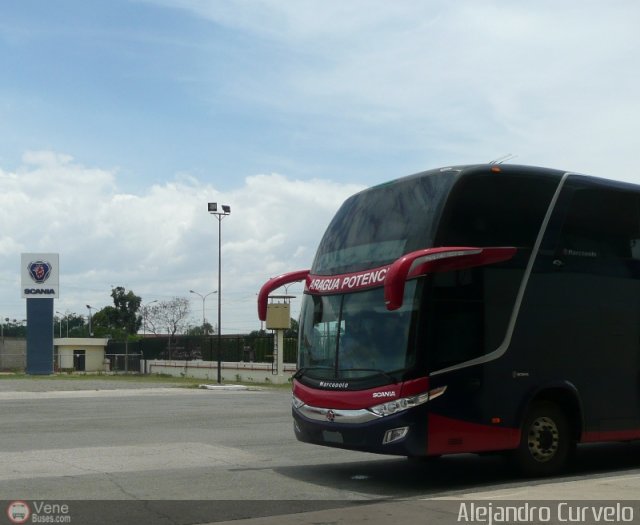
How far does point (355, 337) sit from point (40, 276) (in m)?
63.4

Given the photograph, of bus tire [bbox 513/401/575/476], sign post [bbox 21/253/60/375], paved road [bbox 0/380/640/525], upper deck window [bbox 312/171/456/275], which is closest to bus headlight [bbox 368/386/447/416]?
paved road [bbox 0/380/640/525]

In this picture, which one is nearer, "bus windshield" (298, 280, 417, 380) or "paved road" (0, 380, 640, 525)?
"paved road" (0, 380, 640, 525)

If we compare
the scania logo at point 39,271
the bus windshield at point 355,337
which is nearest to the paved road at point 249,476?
the bus windshield at point 355,337

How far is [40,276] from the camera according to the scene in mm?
70875

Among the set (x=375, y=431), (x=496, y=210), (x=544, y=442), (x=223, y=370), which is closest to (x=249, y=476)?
(x=375, y=431)

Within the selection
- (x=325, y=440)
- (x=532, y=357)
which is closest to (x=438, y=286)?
(x=532, y=357)

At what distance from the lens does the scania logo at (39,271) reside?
7075 cm

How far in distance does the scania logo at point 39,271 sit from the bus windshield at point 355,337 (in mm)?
61983

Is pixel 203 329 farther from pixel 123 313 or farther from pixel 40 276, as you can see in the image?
pixel 40 276

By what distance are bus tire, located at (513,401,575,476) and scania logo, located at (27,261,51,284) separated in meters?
63.6

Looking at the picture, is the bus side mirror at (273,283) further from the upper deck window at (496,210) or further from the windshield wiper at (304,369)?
the upper deck window at (496,210)

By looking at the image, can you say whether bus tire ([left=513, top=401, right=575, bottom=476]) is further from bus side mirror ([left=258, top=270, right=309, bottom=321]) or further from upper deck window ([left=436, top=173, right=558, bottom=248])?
bus side mirror ([left=258, top=270, right=309, bottom=321])

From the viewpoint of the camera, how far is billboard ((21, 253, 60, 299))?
7011cm

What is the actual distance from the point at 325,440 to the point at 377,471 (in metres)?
Result: 1.44
